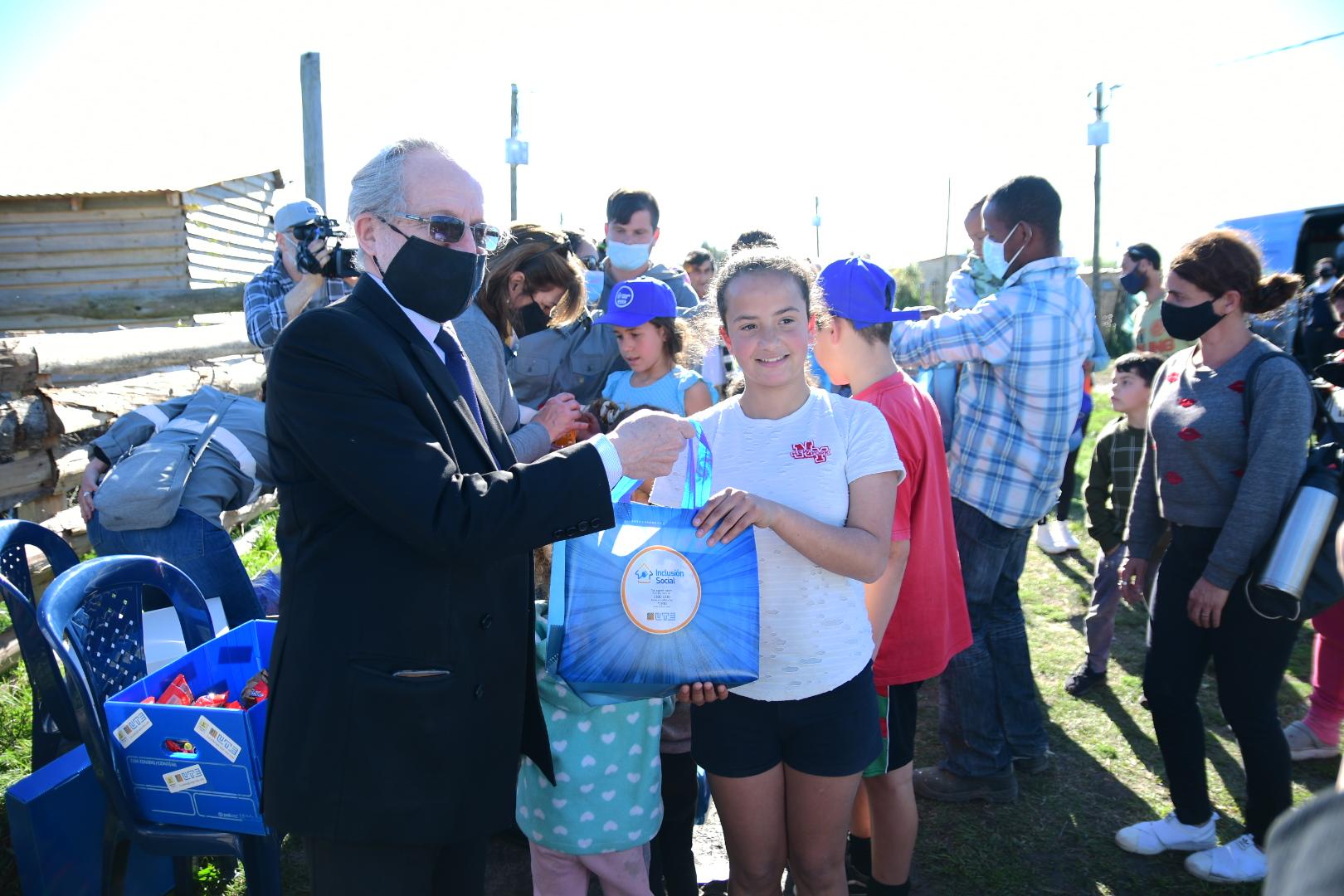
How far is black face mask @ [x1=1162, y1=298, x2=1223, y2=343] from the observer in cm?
286

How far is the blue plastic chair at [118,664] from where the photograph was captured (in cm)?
221

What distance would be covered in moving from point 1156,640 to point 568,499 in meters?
2.47

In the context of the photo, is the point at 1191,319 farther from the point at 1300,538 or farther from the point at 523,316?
the point at 523,316

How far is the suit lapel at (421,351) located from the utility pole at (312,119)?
351 inches

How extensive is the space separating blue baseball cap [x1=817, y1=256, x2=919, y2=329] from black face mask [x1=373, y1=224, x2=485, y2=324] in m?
1.22

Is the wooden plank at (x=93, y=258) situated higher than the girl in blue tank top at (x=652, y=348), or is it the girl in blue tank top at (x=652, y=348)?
the wooden plank at (x=93, y=258)

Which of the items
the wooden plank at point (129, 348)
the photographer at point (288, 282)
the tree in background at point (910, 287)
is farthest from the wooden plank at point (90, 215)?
the tree in background at point (910, 287)

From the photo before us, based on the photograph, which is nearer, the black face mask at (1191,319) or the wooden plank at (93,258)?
the black face mask at (1191,319)

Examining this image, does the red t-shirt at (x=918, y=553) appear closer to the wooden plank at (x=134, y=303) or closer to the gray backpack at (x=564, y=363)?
the gray backpack at (x=564, y=363)

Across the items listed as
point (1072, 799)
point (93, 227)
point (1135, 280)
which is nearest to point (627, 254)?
point (1072, 799)

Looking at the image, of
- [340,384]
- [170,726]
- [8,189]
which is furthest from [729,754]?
[8,189]

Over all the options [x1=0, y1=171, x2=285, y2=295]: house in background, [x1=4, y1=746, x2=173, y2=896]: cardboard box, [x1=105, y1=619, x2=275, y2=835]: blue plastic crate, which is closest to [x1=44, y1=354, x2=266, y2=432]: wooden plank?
[x1=4, y1=746, x2=173, y2=896]: cardboard box

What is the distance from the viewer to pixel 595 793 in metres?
2.30

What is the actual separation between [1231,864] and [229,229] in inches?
624
